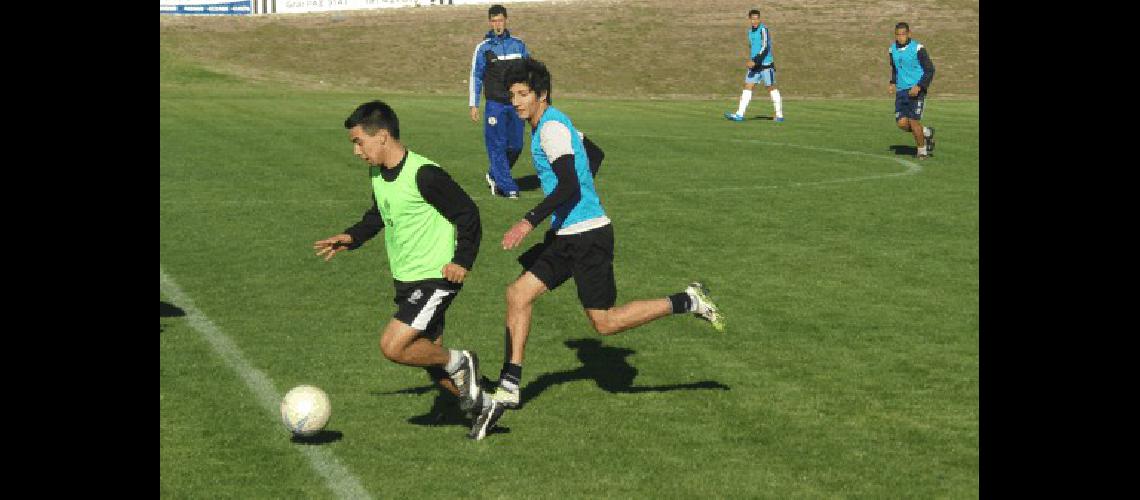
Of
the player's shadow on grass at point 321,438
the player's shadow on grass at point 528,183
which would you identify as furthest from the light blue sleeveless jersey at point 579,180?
the player's shadow on grass at point 528,183

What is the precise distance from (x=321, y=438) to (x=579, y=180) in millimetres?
2049

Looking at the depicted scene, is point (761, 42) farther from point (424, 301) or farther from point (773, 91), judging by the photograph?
point (424, 301)

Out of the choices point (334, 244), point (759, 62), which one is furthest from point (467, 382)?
point (759, 62)

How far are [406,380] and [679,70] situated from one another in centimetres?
4026

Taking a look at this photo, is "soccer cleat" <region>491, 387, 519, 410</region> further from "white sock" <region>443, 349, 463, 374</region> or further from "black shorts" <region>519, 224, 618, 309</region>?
"black shorts" <region>519, 224, 618, 309</region>

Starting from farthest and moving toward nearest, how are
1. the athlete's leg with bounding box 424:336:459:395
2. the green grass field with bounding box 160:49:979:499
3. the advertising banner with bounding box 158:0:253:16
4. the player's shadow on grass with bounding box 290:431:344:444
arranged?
the advertising banner with bounding box 158:0:253:16 < the athlete's leg with bounding box 424:336:459:395 < the player's shadow on grass with bounding box 290:431:344:444 < the green grass field with bounding box 160:49:979:499

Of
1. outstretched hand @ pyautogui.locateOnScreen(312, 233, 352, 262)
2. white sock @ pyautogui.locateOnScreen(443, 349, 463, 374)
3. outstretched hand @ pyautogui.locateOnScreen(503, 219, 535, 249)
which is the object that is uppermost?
outstretched hand @ pyautogui.locateOnScreen(503, 219, 535, 249)

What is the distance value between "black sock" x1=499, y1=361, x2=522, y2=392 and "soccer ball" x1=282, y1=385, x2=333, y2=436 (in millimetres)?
1039

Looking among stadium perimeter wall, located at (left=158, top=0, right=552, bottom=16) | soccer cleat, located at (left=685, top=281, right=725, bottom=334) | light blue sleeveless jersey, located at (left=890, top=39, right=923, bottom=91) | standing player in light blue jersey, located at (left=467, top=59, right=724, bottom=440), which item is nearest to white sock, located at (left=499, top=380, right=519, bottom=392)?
standing player in light blue jersey, located at (left=467, top=59, right=724, bottom=440)

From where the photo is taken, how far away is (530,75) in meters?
8.84

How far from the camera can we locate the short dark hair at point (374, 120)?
841 centimetres

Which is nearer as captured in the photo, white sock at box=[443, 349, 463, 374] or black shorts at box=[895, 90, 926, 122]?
white sock at box=[443, 349, 463, 374]

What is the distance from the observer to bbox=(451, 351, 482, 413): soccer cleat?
858cm
